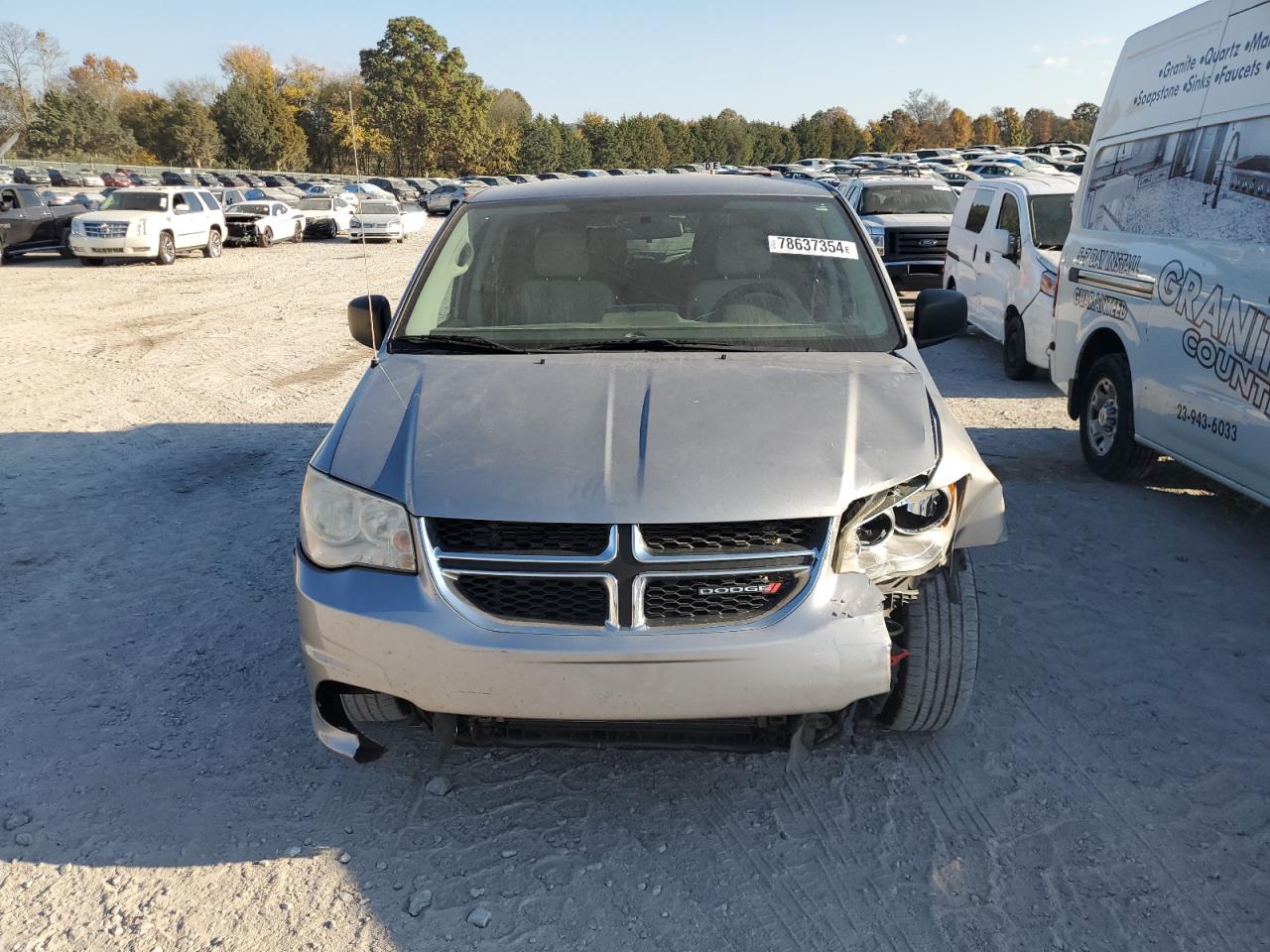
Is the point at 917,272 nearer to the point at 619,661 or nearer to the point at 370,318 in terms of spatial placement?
the point at 370,318

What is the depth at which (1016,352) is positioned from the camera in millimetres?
9680

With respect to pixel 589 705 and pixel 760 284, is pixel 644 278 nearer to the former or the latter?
pixel 760 284

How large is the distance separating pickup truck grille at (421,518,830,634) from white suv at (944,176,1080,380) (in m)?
6.76

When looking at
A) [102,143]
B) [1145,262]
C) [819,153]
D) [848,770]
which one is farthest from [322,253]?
[819,153]

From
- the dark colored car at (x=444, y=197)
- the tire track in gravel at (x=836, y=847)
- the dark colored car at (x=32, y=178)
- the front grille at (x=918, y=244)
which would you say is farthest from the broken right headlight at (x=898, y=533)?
the dark colored car at (x=32, y=178)

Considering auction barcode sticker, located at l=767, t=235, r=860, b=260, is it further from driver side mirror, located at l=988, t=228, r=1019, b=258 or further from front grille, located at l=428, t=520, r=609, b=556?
driver side mirror, located at l=988, t=228, r=1019, b=258

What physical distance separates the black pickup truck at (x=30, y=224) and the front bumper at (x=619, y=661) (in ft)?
76.9

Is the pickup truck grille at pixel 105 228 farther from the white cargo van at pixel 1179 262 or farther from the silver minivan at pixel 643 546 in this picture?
the silver minivan at pixel 643 546

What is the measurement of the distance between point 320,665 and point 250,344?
1050cm

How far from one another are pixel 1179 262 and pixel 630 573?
421 centimetres

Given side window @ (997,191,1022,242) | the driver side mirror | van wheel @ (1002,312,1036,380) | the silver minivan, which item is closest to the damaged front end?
side window @ (997,191,1022,242)

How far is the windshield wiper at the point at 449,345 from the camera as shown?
365 cm

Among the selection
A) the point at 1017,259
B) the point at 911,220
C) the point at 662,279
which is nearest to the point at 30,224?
the point at 911,220

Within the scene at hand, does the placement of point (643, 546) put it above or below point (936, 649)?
above
